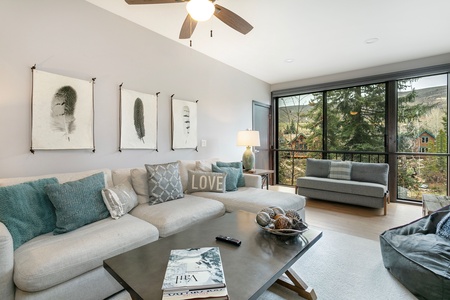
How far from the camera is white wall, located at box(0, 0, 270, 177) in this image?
2.00 m

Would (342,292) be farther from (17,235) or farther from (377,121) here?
(377,121)

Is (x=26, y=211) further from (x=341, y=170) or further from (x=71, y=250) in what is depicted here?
(x=341, y=170)

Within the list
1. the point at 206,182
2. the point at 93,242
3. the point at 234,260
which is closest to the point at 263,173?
the point at 206,182

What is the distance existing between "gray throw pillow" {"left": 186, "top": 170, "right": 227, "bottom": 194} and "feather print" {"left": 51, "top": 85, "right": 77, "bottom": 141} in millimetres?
1468

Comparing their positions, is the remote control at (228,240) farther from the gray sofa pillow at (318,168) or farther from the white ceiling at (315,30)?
A: the gray sofa pillow at (318,168)

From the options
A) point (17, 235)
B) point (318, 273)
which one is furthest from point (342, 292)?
point (17, 235)

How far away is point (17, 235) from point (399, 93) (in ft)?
18.7

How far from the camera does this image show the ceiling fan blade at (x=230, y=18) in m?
1.93

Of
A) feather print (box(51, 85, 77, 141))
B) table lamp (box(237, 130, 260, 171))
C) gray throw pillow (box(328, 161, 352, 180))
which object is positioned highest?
feather print (box(51, 85, 77, 141))

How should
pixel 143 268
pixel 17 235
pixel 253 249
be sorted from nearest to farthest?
pixel 143 268 → pixel 253 249 → pixel 17 235

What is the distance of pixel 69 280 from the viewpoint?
4.63 ft

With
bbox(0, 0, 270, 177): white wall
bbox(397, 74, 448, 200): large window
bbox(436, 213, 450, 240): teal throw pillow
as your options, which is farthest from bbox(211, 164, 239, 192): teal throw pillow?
bbox(397, 74, 448, 200): large window

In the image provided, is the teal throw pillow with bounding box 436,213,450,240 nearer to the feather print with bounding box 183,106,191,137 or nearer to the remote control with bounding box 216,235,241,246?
the remote control with bounding box 216,235,241,246

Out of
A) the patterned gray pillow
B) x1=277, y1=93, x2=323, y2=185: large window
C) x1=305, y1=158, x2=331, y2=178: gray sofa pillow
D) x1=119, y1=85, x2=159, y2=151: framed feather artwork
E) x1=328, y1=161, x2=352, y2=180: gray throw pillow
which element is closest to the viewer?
the patterned gray pillow
